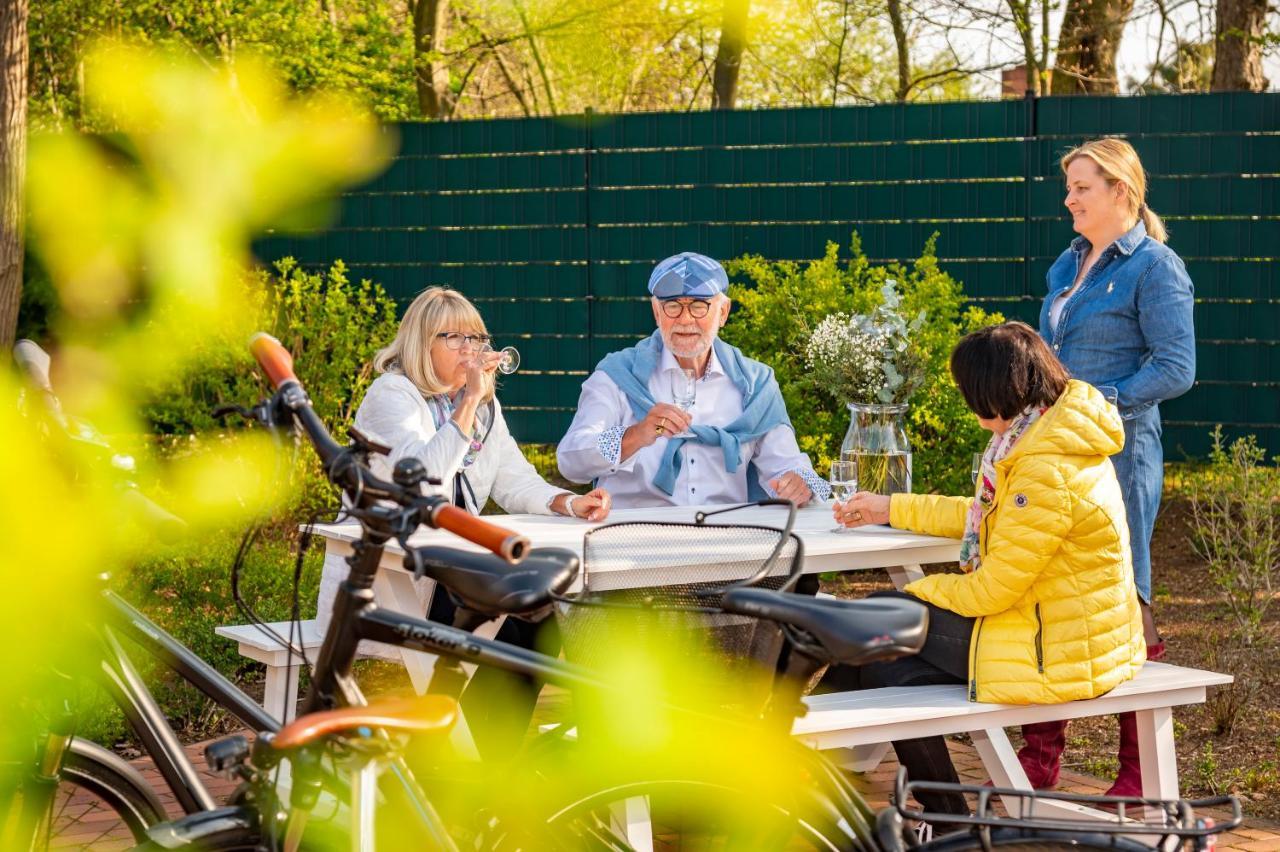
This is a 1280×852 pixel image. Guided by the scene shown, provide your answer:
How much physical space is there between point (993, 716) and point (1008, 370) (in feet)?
2.49

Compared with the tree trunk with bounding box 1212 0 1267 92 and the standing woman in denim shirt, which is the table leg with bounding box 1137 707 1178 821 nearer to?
the standing woman in denim shirt

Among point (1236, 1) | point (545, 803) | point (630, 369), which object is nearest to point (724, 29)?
point (1236, 1)

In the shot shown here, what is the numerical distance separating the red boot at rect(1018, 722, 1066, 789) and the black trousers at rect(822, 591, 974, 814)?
47cm

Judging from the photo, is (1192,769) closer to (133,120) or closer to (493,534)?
(493,534)

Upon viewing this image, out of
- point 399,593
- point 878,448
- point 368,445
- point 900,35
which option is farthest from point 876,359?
point 900,35

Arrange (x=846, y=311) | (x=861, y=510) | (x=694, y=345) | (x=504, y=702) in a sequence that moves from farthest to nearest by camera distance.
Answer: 1. (x=846, y=311)
2. (x=694, y=345)
3. (x=861, y=510)
4. (x=504, y=702)

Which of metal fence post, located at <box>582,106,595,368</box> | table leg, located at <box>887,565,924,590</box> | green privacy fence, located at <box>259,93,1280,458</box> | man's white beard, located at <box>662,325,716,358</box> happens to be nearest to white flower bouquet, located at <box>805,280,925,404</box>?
man's white beard, located at <box>662,325,716,358</box>

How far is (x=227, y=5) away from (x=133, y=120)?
13.0 metres

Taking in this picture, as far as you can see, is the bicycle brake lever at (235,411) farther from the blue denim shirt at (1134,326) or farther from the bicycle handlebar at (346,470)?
the blue denim shirt at (1134,326)

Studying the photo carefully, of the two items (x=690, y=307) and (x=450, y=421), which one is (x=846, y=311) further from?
(x=450, y=421)

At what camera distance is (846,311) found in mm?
6988

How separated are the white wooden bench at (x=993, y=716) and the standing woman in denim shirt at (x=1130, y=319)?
3.07ft

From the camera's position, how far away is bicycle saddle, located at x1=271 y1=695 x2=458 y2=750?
1.69 m

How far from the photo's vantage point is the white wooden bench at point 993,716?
3.21m
